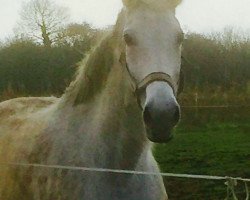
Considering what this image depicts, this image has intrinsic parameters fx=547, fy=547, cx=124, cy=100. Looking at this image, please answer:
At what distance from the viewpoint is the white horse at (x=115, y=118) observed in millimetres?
3266

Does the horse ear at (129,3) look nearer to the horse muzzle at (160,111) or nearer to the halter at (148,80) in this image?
the halter at (148,80)

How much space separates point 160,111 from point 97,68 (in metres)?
0.92

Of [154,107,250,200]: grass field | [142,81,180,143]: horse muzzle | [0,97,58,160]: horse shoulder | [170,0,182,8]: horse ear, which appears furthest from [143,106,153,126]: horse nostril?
[154,107,250,200]: grass field

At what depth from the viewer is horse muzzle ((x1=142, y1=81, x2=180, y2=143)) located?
304 centimetres

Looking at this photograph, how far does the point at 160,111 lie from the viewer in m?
3.03

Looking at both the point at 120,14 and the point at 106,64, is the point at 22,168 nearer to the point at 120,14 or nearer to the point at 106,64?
the point at 106,64

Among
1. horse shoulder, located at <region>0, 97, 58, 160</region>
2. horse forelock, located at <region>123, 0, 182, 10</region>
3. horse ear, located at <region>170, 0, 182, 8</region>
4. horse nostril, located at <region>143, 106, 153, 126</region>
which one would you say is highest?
horse ear, located at <region>170, 0, 182, 8</region>

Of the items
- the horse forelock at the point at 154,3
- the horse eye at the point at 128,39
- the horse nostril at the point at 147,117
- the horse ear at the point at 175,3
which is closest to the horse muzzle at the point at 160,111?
the horse nostril at the point at 147,117

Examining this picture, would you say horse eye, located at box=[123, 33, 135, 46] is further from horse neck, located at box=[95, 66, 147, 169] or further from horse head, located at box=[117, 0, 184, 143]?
horse neck, located at box=[95, 66, 147, 169]

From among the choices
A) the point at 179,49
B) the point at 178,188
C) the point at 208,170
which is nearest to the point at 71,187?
the point at 179,49

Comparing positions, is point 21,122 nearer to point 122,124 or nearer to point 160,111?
point 122,124

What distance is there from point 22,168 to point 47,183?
384 mm

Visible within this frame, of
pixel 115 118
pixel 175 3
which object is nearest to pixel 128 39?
pixel 175 3

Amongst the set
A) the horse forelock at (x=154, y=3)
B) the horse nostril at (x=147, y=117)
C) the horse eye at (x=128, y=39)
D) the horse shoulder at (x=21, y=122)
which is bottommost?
the horse nostril at (x=147, y=117)
